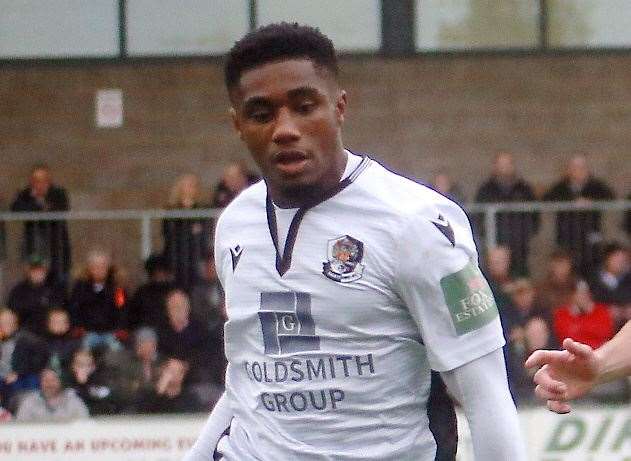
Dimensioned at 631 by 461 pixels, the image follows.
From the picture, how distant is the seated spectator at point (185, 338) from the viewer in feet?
38.2

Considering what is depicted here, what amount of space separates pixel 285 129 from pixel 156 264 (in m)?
9.93

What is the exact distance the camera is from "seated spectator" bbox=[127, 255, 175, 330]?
12539 mm

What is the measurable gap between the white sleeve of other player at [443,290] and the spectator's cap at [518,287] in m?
8.60

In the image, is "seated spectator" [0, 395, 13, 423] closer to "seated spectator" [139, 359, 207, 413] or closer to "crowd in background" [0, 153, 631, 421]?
"crowd in background" [0, 153, 631, 421]

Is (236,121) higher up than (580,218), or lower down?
higher up

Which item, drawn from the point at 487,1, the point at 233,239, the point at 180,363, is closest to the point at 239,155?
the point at 487,1

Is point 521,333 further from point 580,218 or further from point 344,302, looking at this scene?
point 344,302

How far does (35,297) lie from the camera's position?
13203 millimetres

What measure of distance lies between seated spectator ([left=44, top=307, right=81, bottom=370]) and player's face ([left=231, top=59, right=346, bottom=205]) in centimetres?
796

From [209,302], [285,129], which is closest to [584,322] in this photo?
[209,302]

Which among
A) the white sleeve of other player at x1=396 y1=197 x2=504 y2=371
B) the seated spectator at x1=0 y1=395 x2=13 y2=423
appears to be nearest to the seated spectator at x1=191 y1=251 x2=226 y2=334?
the seated spectator at x1=0 y1=395 x2=13 y2=423

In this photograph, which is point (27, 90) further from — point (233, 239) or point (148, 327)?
point (233, 239)

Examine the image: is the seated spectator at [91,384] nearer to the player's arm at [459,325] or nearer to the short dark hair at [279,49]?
the short dark hair at [279,49]

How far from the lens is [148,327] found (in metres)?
12.5
